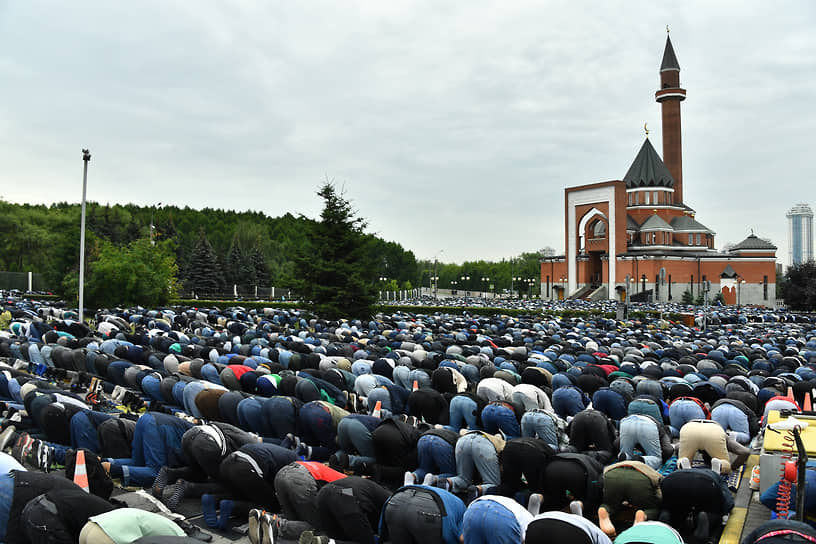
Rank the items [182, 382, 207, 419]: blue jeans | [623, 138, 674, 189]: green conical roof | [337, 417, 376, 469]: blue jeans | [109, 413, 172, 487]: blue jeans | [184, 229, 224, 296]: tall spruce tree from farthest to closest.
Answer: [623, 138, 674, 189]: green conical roof → [184, 229, 224, 296]: tall spruce tree → [182, 382, 207, 419]: blue jeans → [337, 417, 376, 469]: blue jeans → [109, 413, 172, 487]: blue jeans

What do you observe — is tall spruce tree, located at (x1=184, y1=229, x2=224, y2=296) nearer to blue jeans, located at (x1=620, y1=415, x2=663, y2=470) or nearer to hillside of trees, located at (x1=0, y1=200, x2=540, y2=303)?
hillside of trees, located at (x1=0, y1=200, x2=540, y2=303)

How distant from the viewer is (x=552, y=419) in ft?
30.7

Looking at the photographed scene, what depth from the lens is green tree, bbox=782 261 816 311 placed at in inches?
2013

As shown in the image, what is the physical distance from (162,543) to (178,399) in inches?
303

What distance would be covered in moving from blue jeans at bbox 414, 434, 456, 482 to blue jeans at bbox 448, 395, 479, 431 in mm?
2149

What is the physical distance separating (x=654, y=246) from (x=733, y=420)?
68649 millimetres

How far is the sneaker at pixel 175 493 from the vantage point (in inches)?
306

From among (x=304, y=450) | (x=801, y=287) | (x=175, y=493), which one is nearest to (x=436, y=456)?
(x=304, y=450)

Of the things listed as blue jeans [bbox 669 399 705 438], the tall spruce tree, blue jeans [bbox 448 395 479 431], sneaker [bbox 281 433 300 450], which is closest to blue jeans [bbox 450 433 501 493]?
blue jeans [bbox 448 395 479 431]

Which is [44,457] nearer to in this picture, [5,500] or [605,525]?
[5,500]

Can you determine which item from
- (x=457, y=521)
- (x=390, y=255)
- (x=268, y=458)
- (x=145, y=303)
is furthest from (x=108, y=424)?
(x=390, y=255)

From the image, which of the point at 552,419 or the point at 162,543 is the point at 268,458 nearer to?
the point at 162,543

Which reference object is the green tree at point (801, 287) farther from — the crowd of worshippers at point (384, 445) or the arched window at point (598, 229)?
the crowd of worshippers at point (384, 445)

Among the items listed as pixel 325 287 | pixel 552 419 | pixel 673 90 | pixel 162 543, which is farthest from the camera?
pixel 673 90
